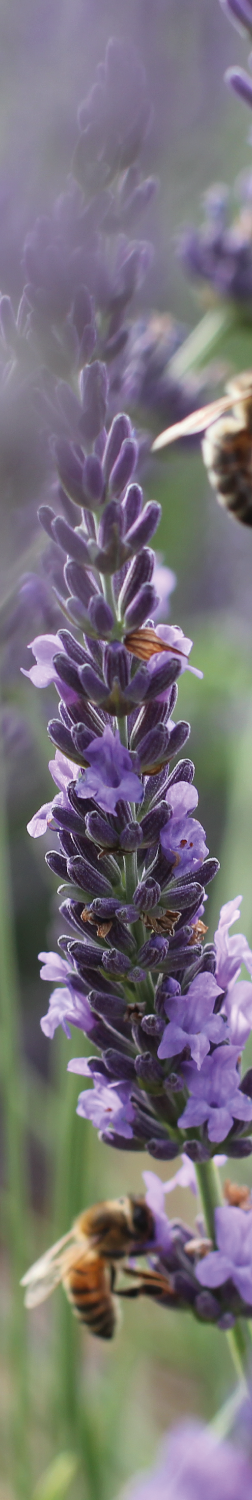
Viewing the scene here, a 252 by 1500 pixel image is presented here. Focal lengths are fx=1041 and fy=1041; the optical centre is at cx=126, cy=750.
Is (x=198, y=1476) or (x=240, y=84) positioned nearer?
(x=198, y=1476)

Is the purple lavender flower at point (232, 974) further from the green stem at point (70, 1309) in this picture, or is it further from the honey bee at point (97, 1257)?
the green stem at point (70, 1309)

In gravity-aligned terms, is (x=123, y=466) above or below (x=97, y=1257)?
above

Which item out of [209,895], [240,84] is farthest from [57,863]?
[209,895]

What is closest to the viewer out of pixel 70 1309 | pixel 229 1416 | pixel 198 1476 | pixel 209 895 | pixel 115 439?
pixel 198 1476

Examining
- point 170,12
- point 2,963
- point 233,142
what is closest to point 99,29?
point 170,12

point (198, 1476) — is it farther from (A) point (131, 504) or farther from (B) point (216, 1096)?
(A) point (131, 504)

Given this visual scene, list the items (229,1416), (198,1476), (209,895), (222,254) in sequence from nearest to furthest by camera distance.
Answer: (198,1476)
(229,1416)
(222,254)
(209,895)

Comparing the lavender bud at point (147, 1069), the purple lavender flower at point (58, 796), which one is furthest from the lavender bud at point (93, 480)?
the lavender bud at point (147, 1069)
